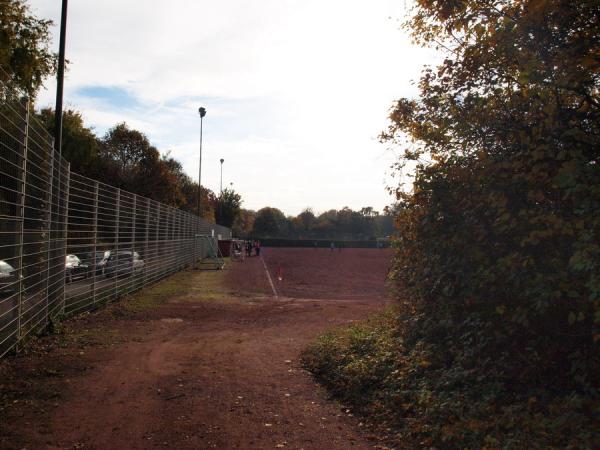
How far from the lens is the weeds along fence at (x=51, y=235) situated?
6.71m

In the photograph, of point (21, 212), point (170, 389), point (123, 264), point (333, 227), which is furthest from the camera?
point (333, 227)

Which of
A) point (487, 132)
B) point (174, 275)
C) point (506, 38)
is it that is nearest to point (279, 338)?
point (487, 132)

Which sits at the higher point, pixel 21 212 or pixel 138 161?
pixel 138 161

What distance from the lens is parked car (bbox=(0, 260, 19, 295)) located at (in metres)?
6.68

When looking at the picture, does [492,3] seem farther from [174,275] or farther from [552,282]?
[174,275]

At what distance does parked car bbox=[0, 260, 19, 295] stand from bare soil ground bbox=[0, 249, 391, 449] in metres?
0.88

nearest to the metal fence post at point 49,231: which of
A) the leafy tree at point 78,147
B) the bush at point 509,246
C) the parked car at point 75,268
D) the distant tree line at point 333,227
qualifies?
the parked car at point 75,268

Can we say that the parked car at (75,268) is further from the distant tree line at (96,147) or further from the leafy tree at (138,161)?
the leafy tree at (138,161)

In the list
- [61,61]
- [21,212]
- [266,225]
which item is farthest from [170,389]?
[266,225]

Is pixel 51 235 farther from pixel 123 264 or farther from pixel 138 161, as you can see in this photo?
pixel 138 161

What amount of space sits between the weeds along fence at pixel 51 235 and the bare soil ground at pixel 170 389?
2.03 ft

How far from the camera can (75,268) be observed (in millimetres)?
11016

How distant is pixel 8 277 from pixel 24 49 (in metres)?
17.7

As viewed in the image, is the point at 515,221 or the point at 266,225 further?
the point at 266,225
